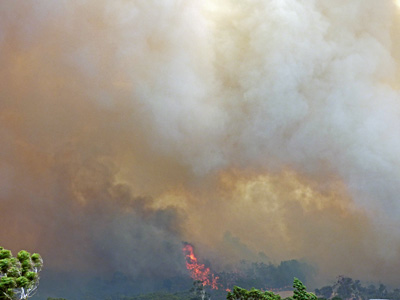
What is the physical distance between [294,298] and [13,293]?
75910 millimetres

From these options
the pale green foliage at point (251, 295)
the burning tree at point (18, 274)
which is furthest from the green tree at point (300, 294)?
the burning tree at point (18, 274)

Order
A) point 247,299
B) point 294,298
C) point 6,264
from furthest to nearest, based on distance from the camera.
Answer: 1. point 247,299
2. point 294,298
3. point 6,264

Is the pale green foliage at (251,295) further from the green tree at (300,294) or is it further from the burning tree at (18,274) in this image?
the burning tree at (18,274)

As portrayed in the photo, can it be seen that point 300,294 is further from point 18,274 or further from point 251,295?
point 18,274

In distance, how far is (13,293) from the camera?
71.6 metres

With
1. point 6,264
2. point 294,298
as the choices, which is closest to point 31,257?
point 6,264

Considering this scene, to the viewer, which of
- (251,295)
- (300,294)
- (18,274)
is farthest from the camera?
(251,295)

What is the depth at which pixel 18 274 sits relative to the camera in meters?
72.3

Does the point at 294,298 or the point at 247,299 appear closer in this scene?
the point at 294,298

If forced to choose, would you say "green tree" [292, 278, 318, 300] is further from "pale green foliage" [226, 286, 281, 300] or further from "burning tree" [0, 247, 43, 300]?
"burning tree" [0, 247, 43, 300]

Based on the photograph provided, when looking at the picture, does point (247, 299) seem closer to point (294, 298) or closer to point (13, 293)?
point (294, 298)

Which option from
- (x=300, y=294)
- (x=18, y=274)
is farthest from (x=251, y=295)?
(x=18, y=274)

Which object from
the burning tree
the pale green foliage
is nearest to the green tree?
the pale green foliage

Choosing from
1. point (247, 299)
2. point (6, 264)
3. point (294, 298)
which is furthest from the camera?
point (247, 299)
